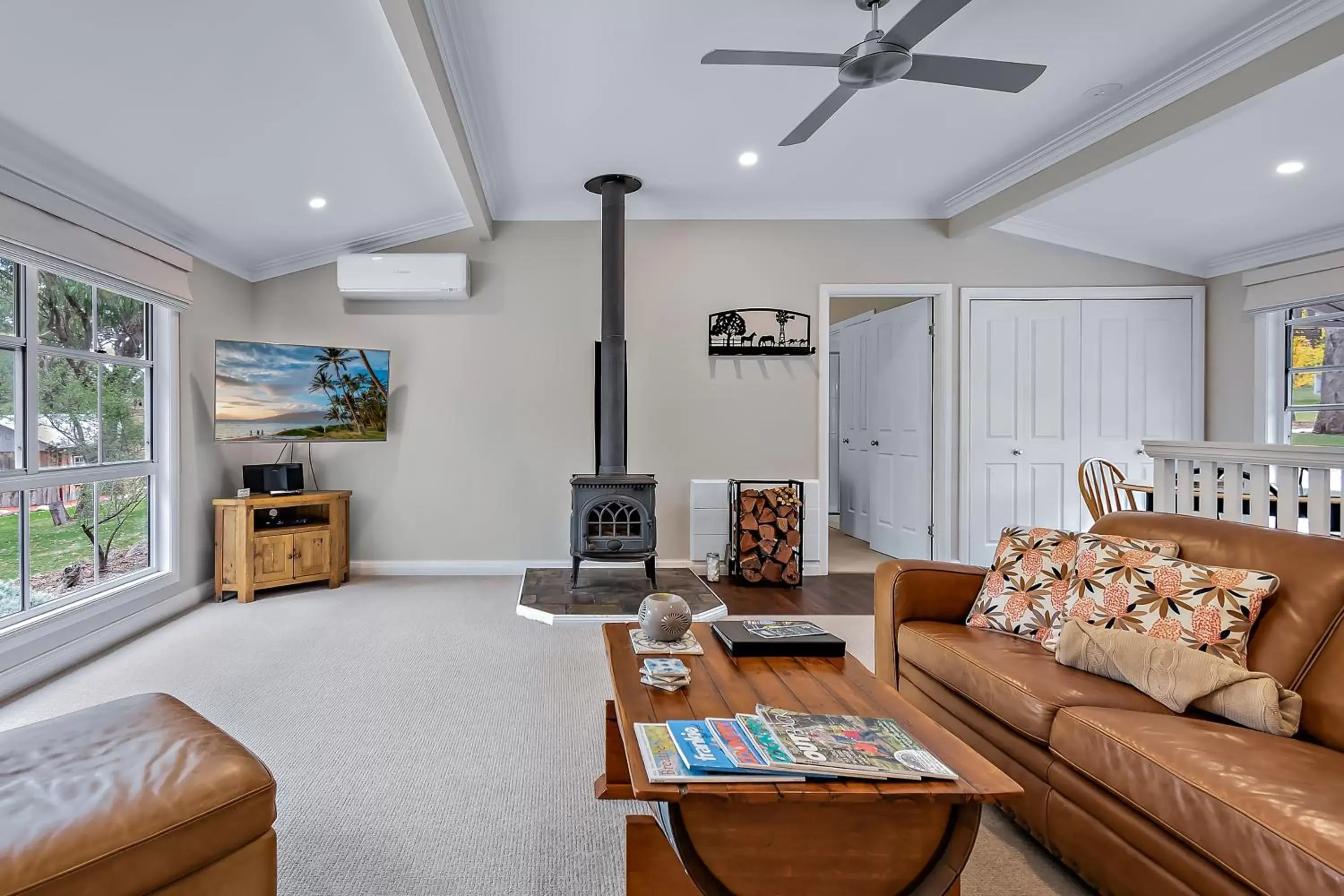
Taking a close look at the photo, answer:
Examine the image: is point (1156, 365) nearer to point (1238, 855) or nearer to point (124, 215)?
point (1238, 855)

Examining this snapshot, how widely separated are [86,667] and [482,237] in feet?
10.6

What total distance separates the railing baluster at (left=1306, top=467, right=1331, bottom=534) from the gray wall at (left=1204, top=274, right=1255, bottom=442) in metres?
2.64

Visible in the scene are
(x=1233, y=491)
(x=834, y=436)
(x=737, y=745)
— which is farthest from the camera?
(x=834, y=436)

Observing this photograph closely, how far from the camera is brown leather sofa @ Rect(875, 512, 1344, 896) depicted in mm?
1071

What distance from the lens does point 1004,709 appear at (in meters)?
1.63

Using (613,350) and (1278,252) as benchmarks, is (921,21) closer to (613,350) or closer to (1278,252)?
(613,350)

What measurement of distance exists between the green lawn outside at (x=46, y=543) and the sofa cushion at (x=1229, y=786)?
12.8 ft

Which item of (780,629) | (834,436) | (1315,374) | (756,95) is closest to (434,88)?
(756,95)

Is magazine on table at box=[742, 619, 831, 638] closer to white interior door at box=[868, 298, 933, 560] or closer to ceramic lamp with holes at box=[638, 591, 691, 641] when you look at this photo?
ceramic lamp with holes at box=[638, 591, 691, 641]

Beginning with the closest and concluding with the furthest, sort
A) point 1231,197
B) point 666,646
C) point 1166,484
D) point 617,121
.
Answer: point 666,646
point 1166,484
point 617,121
point 1231,197

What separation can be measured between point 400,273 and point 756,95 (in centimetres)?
263

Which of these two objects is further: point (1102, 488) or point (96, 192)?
point (1102, 488)

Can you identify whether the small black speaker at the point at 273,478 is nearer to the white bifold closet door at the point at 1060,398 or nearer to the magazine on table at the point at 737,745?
the magazine on table at the point at 737,745

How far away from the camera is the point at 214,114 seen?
2701mm
